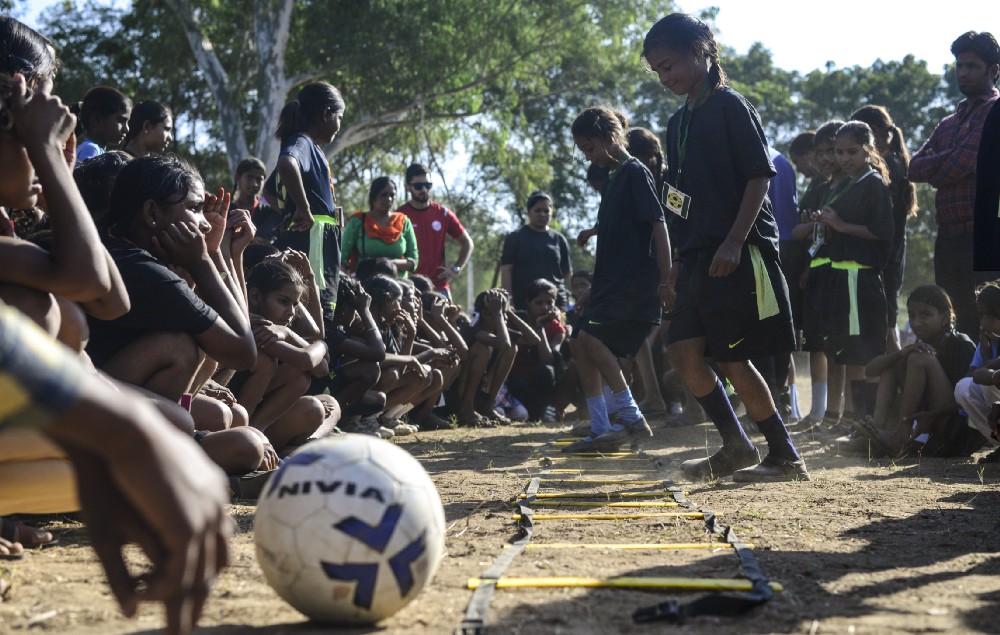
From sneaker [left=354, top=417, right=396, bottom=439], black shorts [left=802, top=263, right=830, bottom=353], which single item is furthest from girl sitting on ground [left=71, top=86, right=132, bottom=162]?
black shorts [left=802, top=263, right=830, bottom=353]

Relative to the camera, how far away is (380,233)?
10469mm

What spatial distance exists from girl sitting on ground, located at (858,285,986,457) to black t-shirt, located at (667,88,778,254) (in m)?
2.06

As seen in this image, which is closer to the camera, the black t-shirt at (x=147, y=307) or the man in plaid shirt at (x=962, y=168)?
the black t-shirt at (x=147, y=307)

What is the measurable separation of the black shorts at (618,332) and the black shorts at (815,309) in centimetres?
169

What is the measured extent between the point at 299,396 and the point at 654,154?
168 inches

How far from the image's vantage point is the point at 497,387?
1090 centimetres

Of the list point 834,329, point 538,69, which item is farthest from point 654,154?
point 538,69

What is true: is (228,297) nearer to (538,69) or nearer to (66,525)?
(66,525)

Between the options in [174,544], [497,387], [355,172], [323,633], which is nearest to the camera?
[174,544]

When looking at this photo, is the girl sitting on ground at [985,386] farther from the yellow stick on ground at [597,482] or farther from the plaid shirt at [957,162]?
the yellow stick on ground at [597,482]

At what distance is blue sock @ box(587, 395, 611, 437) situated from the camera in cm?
784

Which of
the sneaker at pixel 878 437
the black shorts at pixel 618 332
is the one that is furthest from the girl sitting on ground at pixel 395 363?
the sneaker at pixel 878 437

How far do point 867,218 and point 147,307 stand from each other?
602 cm

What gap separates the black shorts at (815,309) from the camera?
27.9 feet
